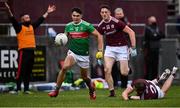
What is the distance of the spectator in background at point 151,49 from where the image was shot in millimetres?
26203

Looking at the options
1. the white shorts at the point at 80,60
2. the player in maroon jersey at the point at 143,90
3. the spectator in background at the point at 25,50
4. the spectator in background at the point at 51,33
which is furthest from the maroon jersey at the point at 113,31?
the spectator in background at the point at 51,33

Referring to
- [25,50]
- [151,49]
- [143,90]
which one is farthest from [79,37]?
[151,49]

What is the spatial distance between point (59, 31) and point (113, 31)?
28.2 feet

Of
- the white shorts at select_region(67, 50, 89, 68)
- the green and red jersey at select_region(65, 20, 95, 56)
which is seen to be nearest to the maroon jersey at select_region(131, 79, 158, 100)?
the white shorts at select_region(67, 50, 89, 68)

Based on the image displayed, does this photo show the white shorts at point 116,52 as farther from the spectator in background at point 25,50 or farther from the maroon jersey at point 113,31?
the spectator in background at point 25,50

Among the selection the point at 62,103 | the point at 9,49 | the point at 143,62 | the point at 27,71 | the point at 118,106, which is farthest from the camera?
the point at 143,62

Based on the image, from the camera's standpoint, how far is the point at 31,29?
2212 centimetres

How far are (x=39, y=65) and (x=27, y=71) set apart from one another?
319cm

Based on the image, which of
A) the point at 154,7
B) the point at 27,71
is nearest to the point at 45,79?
the point at 27,71

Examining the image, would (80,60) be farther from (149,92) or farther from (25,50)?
(25,50)

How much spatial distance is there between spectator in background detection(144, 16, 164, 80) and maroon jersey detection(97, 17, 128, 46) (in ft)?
22.0

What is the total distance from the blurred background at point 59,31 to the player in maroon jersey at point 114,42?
18.6 ft

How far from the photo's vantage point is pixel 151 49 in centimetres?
2636

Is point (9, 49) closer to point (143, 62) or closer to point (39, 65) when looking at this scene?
point (39, 65)
